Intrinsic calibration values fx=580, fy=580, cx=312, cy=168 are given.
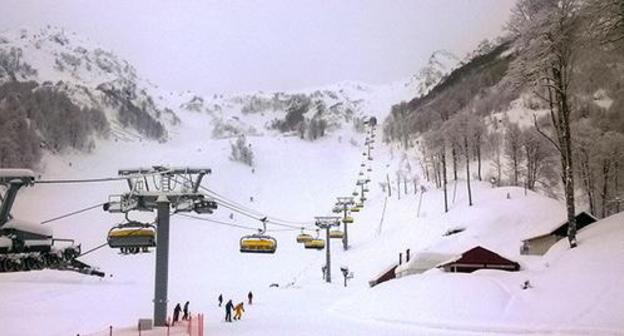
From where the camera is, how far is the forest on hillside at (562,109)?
95.5 feet

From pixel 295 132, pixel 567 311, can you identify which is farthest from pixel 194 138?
pixel 567 311

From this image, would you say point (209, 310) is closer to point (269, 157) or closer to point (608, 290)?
point (608, 290)

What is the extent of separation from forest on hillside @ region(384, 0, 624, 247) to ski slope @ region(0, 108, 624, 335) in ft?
15.6

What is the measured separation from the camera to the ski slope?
983 inches

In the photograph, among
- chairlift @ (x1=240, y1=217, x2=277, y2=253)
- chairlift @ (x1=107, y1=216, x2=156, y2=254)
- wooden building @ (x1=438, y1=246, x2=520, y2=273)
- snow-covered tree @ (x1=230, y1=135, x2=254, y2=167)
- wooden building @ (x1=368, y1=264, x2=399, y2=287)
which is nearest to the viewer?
chairlift @ (x1=107, y1=216, x2=156, y2=254)

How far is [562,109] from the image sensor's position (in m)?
30.0

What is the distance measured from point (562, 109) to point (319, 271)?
36257 millimetres

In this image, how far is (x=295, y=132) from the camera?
185m

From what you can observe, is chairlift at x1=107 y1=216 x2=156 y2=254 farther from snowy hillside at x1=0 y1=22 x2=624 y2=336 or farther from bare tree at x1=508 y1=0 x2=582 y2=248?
bare tree at x1=508 y1=0 x2=582 y2=248

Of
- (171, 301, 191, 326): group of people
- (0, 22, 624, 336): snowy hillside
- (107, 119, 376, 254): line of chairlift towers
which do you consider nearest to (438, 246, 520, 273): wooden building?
(0, 22, 624, 336): snowy hillside

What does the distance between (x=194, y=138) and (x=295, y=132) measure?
31.6 meters

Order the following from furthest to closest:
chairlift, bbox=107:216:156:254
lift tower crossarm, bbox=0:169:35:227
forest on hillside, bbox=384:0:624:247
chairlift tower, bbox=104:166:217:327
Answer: forest on hillside, bbox=384:0:624:247 < chairlift tower, bbox=104:166:217:327 < chairlift, bbox=107:216:156:254 < lift tower crossarm, bbox=0:169:35:227

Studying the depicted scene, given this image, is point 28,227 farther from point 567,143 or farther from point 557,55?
point 557,55

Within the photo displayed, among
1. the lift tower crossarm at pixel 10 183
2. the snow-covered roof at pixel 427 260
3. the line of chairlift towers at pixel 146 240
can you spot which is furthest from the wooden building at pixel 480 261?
the lift tower crossarm at pixel 10 183
